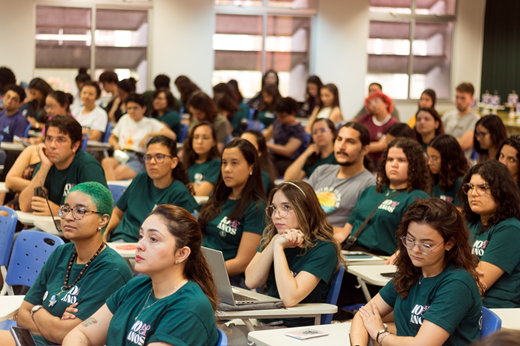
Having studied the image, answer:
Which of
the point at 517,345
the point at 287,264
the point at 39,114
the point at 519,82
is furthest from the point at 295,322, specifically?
the point at 519,82

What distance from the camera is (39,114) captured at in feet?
22.2

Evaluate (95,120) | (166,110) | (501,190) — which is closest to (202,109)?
(166,110)

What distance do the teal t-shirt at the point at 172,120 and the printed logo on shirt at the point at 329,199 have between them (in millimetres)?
3574

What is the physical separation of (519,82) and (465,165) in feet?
25.2

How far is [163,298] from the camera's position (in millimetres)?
1798

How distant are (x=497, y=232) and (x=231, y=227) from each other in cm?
139

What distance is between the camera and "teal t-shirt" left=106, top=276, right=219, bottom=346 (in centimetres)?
171

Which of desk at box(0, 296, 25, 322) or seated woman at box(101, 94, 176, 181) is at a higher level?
seated woman at box(101, 94, 176, 181)

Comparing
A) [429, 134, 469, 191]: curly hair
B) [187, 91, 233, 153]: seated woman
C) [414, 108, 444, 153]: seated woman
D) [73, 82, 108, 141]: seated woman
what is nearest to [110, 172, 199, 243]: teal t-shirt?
[429, 134, 469, 191]: curly hair

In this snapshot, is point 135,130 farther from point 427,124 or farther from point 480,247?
point 480,247

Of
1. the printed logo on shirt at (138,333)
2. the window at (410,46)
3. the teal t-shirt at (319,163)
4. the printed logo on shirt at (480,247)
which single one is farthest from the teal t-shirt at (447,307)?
the window at (410,46)

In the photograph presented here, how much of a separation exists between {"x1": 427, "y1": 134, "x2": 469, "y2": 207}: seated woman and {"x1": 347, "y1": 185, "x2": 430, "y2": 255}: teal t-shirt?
0.62m

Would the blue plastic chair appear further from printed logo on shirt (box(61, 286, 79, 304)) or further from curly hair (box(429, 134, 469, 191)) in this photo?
curly hair (box(429, 134, 469, 191))

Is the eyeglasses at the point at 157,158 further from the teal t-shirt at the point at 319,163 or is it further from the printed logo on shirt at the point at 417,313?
the printed logo on shirt at the point at 417,313
